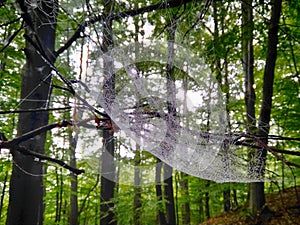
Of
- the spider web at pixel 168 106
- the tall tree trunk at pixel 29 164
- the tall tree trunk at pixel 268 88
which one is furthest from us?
the tall tree trunk at pixel 268 88

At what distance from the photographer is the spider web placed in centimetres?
157

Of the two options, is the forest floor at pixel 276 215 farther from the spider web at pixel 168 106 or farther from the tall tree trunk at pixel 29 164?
the tall tree trunk at pixel 29 164

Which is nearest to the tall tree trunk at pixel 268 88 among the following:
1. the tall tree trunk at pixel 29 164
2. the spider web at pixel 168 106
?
the spider web at pixel 168 106

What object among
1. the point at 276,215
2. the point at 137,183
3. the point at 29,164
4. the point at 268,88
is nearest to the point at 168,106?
the point at 29,164

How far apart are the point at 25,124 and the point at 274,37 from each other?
13.1 ft

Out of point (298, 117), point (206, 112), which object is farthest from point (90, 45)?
point (298, 117)

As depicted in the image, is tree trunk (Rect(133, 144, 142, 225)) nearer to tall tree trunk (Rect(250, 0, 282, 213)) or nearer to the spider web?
tall tree trunk (Rect(250, 0, 282, 213))

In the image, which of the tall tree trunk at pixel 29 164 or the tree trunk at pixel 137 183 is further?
the tree trunk at pixel 137 183

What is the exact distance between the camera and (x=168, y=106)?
1.90 m

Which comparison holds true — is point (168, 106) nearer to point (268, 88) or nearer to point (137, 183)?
point (268, 88)

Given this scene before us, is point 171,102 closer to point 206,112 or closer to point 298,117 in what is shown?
point 206,112

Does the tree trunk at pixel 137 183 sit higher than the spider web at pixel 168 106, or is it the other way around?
the spider web at pixel 168 106

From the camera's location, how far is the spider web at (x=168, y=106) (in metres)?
1.57

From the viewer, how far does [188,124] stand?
6.77ft
